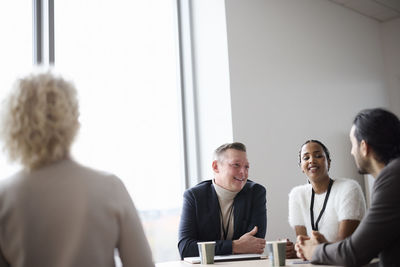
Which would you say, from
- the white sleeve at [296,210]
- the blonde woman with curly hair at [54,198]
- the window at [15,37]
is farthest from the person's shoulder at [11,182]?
the window at [15,37]

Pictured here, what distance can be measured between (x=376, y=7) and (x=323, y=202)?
3.86 meters

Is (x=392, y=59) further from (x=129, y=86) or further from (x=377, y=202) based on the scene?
(x=377, y=202)

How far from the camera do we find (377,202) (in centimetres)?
160

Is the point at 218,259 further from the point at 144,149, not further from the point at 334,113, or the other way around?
the point at 334,113

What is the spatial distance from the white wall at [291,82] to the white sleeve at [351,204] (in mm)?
1579

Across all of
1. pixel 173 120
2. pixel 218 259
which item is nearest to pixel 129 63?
pixel 173 120

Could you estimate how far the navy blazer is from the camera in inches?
107

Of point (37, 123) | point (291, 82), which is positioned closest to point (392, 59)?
point (291, 82)

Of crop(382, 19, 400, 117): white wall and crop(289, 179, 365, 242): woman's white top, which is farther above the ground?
crop(382, 19, 400, 117): white wall

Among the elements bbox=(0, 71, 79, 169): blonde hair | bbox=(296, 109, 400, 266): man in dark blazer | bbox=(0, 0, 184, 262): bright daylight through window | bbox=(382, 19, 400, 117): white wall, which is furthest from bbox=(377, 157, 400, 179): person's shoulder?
bbox=(382, 19, 400, 117): white wall

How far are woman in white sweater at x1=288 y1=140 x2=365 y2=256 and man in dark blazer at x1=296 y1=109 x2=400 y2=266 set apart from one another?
2.33ft

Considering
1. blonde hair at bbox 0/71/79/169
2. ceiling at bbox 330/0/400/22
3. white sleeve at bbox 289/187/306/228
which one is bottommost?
white sleeve at bbox 289/187/306/228

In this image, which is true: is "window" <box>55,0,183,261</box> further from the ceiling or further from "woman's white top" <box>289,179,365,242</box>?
the ceiling

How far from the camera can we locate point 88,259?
3.84ft
